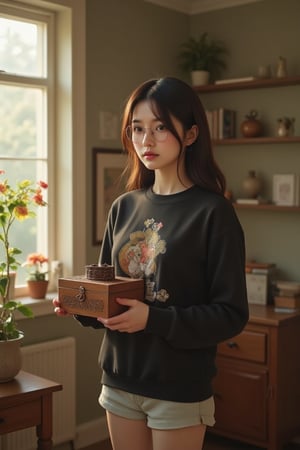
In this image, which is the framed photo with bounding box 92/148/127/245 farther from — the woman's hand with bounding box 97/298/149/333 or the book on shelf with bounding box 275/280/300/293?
the woman's hand with bounding box 97/298/149/333

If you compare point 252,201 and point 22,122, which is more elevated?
point 22,122

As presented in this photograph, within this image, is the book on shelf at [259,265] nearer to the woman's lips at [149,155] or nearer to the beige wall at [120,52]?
the beige wall at [120,52]

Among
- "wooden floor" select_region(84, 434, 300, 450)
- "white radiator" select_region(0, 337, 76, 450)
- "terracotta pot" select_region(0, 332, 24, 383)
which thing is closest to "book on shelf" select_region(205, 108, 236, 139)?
"white radiator" select_region(0, 337, 76, 450)

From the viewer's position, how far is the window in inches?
141

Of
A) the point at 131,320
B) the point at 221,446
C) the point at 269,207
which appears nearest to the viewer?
the point at 131,320

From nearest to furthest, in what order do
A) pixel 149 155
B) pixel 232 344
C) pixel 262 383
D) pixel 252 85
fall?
pixel 149 155 < pixel 262 383 < pixel 232 344 < pixel 252 85

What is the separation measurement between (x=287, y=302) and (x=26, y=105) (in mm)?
1794

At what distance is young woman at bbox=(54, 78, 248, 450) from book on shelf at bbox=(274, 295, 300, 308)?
2122mm

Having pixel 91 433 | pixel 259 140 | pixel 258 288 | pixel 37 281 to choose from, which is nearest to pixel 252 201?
pixel 259 140

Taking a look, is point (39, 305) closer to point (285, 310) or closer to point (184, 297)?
point (285, 310)

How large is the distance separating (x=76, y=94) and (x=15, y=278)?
40.9 inches

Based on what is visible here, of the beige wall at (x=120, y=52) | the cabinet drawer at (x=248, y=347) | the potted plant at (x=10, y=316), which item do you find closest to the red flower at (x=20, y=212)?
the potted plant at (x=10, y=316)

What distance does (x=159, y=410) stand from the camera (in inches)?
68.9

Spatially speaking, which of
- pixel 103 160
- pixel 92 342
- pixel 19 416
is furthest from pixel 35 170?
pixel 19 416
